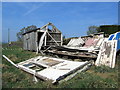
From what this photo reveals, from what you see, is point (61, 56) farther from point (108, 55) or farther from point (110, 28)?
point (110, 28)

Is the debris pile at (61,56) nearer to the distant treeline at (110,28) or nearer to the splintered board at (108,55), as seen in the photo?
the splintered board at (108,55)

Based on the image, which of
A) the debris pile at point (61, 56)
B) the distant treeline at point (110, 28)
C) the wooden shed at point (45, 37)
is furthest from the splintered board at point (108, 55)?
the distant treeline at point (110, 28)

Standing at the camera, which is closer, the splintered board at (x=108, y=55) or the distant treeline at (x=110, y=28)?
the splintered board at (x=108, y=55)

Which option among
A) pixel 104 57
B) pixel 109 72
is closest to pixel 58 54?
pixel 104 57

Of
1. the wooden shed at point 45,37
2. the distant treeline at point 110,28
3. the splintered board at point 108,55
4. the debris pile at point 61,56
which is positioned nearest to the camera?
the debris pile at point 61,56

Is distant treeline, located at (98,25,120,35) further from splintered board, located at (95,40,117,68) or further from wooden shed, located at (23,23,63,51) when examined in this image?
splintered board, located at (95,40,117,68)

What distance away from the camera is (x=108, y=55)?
671 cm

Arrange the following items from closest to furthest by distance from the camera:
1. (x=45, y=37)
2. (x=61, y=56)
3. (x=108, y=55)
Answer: (x=108, y=55), (x=61, y=56), (x=45, y=37)

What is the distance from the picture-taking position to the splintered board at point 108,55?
21.2 feet

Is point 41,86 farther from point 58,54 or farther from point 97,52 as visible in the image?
point 58,54

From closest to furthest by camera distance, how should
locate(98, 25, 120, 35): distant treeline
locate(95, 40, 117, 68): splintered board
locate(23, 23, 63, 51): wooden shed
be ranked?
locate(95, 40, 117, 68): splintered board < locate(23, 23, 63, 51): wooden shed < locate(98, 25, 120, 35): distant treeline

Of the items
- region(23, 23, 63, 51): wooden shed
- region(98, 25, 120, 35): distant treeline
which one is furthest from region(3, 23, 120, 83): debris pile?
region(98, 25, 120, 35): distant treeline

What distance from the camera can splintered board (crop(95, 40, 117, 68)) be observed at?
645 centimetres

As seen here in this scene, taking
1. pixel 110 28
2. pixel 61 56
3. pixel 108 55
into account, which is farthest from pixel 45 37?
pixel 110 28
